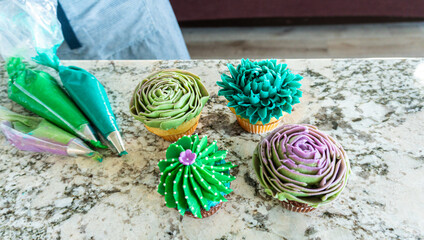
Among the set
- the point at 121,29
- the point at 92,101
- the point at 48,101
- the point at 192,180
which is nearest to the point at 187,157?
the point at 192,180

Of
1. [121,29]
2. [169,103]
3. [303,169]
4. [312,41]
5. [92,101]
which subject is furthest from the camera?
[312,41]

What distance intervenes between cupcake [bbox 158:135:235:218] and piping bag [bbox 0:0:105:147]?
0.86 ft

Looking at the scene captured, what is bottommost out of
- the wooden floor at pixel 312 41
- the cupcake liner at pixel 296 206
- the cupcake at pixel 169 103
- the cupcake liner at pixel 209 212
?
the wooden floor at pixel 312 41

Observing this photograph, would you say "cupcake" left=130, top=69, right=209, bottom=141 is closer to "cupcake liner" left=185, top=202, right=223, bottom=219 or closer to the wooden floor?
"cupcake liner" left=185, top=202, right=223, bottom=219

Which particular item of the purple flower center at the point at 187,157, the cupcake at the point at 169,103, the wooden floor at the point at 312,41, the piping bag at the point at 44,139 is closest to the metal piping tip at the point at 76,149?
the piping bag at the point at 44,139

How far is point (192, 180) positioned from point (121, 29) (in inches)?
35.4

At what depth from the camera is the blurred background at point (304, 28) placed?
1878 millimetres

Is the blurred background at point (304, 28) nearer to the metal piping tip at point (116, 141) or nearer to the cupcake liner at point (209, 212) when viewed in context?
the metal piping tip at point (116, 141)

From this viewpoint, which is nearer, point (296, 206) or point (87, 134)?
point (296, 206)

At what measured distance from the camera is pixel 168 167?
0.55m

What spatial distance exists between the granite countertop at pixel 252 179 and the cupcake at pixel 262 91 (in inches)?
4.6

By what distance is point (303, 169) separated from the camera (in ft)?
1.71

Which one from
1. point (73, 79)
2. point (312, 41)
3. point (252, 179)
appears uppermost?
point (73, 79)

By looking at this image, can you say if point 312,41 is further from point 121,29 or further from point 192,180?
point 192,180
